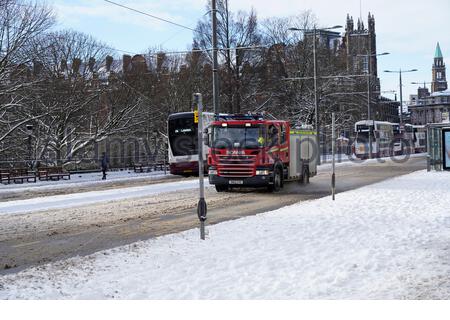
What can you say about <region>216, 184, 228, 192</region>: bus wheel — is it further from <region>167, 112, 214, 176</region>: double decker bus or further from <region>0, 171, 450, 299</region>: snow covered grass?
<region>167, 112, 214, 176</region>: double decker bus

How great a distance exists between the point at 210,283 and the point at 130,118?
1486 inches

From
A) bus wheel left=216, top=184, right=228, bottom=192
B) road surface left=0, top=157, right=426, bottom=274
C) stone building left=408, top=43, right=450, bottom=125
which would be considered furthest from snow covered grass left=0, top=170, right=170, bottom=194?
stone building left=408, top=43, right=450, bottom=125

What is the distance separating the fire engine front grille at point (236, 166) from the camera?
23.3 metres

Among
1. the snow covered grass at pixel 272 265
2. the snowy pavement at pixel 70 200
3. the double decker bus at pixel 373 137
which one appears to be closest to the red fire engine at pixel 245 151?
the snowy pavement at pixel 70 200

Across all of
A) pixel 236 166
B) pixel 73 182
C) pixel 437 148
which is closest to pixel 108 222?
pixel 236 166

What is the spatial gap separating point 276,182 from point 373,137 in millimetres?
41080

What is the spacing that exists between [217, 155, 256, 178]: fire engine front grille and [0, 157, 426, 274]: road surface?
0.77 metres

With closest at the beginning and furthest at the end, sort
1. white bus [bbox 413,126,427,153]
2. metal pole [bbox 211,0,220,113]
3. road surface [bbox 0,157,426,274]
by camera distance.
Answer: road surface [bbox 0,157,426,274]
metal pole [bbox 211,0,220,113]
white bus [bbox 413,126,427,153]

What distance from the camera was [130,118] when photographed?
148 ft

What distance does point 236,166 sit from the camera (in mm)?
23469

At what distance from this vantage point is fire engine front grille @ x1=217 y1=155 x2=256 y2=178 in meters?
23.3

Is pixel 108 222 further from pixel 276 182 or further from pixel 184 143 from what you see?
pixel 184 143

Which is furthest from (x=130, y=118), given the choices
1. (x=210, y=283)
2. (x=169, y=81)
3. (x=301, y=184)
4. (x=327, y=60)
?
(x=210, y=283)

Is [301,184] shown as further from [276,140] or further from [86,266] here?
[86,266]
